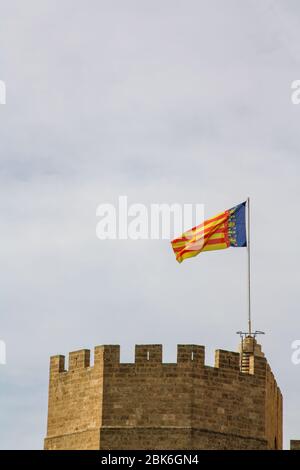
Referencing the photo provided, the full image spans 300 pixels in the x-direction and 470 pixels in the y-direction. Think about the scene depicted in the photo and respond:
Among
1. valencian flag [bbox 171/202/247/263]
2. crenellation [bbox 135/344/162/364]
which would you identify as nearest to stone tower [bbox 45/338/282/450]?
crenellation [bbox 135/344/162/364]

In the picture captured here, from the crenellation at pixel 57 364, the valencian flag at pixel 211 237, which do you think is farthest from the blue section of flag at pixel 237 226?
the crenellation at pixel 57 364

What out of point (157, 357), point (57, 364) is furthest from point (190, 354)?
point (57, 364)

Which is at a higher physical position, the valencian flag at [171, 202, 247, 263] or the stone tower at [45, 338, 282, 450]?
the valencian flag at [171, 202, 247, 263]

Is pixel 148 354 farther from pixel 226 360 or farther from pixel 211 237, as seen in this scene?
pixel 211 237

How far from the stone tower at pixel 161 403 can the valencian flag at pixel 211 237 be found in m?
4.55

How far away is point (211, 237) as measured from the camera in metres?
72.9

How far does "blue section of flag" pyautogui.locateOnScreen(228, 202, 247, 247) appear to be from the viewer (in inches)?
2879

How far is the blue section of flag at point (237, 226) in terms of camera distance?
7312cm

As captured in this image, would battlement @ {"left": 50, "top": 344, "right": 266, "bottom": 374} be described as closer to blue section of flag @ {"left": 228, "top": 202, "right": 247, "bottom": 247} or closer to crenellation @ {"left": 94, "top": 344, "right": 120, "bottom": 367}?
crenellation @ {"left": 94, "top": 344, "right": 120, "bottom": 367}

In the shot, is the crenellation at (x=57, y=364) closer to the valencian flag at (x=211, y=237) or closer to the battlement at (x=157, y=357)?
the battlement at (x=157, y=357)

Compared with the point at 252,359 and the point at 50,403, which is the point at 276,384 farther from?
the point at 50,403

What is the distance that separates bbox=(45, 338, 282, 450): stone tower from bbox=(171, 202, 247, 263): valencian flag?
4546mm

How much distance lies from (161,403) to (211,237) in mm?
7527
